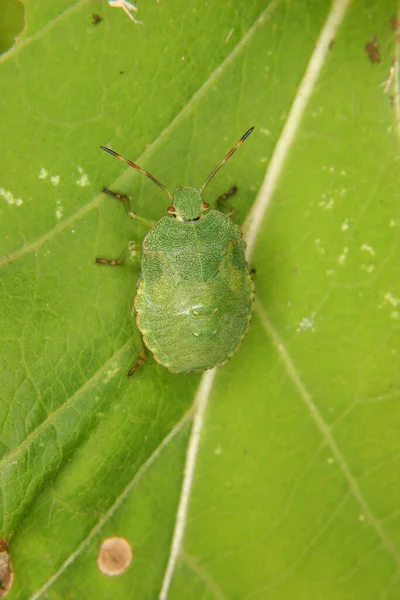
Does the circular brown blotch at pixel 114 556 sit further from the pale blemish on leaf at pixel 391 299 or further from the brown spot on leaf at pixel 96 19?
the brown spot on leaf at pixel 96 19

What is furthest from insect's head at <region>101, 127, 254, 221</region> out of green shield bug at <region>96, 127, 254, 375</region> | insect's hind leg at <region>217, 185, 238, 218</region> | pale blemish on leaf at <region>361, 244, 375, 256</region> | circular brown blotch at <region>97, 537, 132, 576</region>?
circular brown blotch at <region>97, 537, 132, 576</region>

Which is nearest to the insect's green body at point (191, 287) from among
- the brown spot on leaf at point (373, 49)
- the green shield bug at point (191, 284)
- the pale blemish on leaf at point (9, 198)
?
the green shield bug at point (191, 284)

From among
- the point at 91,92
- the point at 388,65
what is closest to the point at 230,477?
the point at 91,92

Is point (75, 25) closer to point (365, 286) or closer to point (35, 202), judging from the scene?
point (35, 202)

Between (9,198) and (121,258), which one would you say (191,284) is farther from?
(9,198)

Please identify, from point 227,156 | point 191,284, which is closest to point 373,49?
point 227,156
